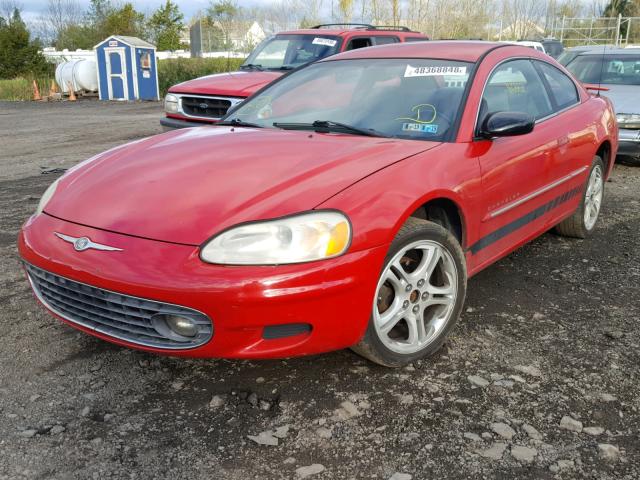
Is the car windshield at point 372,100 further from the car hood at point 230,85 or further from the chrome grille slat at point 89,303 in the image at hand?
the car hood at point 230,85

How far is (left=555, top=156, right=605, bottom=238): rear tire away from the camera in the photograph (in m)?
4.73

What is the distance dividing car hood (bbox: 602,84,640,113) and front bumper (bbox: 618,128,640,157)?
274mm

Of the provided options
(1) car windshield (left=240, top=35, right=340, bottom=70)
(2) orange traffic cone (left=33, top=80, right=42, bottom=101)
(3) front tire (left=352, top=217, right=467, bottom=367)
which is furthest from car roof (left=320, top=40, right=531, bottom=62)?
(2) orange traffic cone (left=33, top=80, right=42, bottom=101)

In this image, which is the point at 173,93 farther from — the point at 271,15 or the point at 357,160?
the point at 271,15

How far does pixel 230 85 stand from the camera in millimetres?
7988

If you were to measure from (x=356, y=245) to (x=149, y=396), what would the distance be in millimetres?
1096

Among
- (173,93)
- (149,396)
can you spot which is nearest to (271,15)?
(173,93)

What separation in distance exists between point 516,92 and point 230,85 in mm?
4805

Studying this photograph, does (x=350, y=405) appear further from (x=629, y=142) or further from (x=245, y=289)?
(x=629, y=142)

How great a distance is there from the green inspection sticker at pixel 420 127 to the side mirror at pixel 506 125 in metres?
0.26

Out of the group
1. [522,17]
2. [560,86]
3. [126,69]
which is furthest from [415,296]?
[522,17]

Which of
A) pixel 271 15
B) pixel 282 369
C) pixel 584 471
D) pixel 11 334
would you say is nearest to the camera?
pixel 584 471

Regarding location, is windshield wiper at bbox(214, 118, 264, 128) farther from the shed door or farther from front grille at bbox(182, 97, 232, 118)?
the shed door

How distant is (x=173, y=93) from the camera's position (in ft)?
27.2
